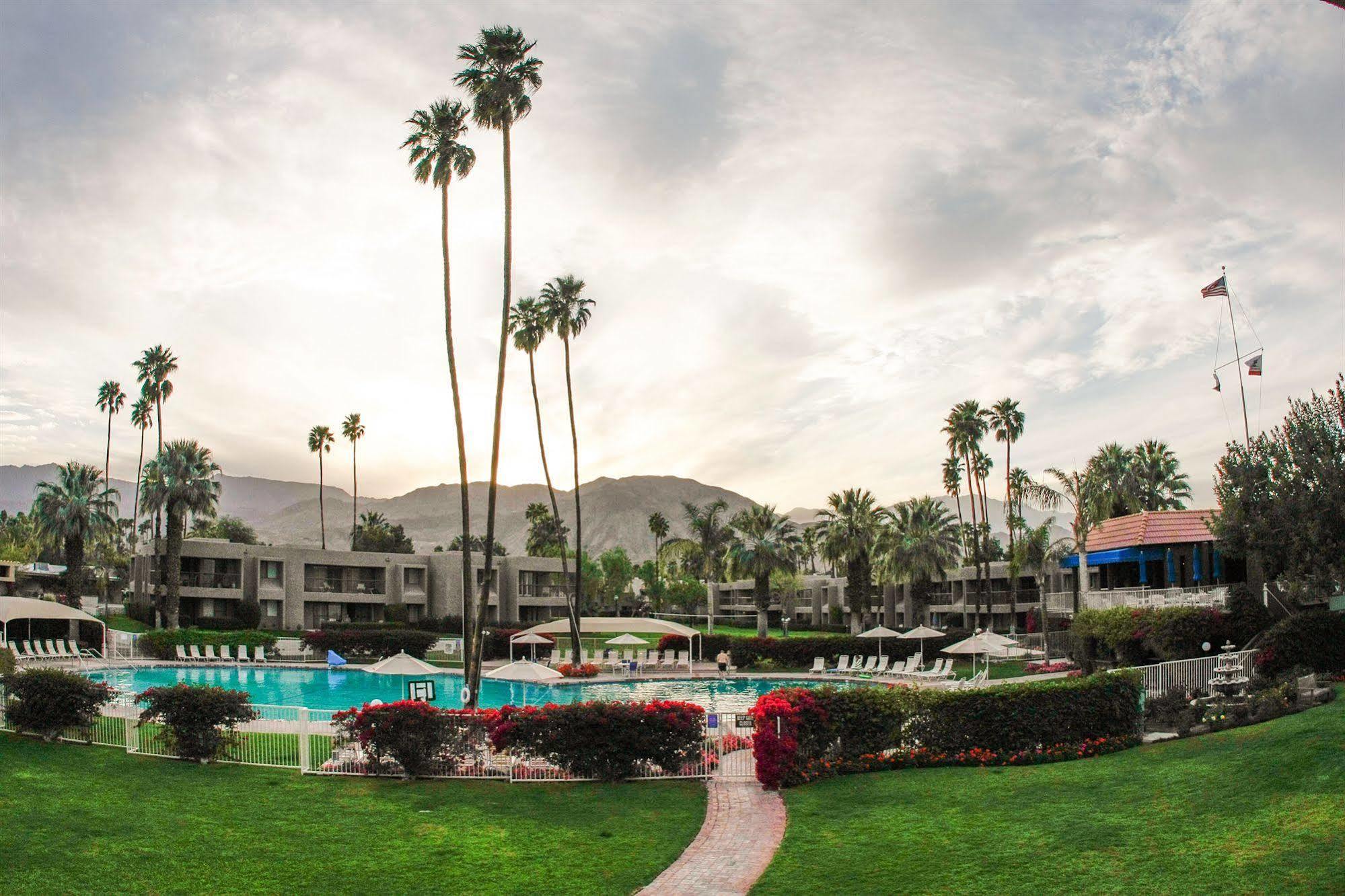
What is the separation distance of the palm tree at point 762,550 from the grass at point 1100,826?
40113 mm

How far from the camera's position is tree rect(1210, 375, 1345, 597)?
75.0ft

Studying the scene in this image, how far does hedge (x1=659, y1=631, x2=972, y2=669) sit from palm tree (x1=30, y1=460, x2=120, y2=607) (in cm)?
3545

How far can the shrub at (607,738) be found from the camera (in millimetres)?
15500

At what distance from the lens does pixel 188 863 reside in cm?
1040

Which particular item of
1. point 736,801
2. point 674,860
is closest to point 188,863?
point 674,860

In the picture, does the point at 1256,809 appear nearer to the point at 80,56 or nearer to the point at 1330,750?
the point at 1330,750

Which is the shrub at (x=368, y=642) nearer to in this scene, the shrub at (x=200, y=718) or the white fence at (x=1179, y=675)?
the shrub at (x=200, y=718)

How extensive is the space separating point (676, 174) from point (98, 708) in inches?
635

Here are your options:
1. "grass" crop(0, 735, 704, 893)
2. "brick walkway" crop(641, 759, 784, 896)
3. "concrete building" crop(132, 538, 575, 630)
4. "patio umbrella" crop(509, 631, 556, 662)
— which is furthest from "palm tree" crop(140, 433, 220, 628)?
"brick walkway" crop(641, 759, 784, 896)

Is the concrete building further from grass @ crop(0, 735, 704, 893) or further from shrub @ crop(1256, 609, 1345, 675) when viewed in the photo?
grass @ crop(0, 735, 704, 893)

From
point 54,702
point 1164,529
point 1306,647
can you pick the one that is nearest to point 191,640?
point 54,702

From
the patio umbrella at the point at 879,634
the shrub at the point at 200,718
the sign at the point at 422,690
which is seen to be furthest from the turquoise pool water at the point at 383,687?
the shrub at the point at 200,718

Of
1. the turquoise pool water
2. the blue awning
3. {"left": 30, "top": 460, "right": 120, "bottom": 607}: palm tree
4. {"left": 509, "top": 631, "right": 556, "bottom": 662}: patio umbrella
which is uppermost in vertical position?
{"left": 30, "top": 460, "right": 120, "bottom": 607}: palm tree

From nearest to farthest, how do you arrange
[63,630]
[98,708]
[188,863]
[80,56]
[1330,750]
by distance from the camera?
1. [188,863]
2. [1330,750]
3. [98,708]
4. [80,56]
5. [63,630]
